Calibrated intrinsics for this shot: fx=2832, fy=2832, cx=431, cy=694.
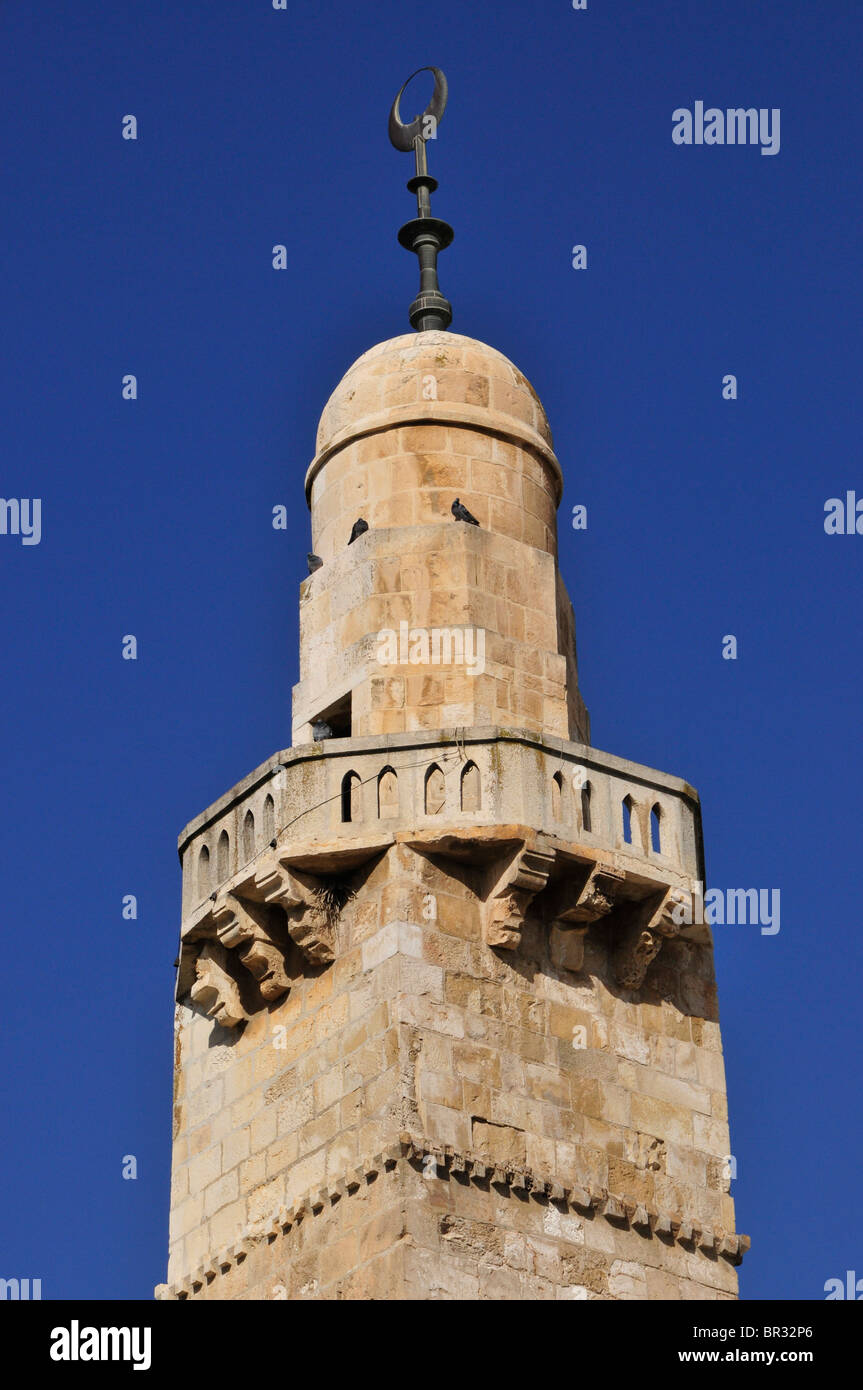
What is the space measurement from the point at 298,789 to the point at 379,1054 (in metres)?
2.41

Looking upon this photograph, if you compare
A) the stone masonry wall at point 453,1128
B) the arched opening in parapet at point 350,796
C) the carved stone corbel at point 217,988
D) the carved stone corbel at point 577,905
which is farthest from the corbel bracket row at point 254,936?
the carved stone corbel at point 577,905

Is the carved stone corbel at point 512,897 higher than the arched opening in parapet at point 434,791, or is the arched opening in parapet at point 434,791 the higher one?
the arched opening in parapet at point 434,791

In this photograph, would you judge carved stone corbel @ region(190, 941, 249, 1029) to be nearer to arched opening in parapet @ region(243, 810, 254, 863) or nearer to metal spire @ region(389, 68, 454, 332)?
arched opening in parapet @ region(243, 810, 254, 863)

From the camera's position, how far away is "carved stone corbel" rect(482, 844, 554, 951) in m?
22.6

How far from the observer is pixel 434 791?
901 inches

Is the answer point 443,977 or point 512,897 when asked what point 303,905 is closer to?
point 443,977

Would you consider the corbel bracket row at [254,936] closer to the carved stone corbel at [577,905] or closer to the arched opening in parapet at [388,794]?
the arched opening in parapet at [388,794]

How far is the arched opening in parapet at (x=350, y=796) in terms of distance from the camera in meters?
22.9

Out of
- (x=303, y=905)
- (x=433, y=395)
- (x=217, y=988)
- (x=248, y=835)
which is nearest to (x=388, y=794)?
(x=303, y=905)

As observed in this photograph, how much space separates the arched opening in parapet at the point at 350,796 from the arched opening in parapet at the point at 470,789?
0.87m

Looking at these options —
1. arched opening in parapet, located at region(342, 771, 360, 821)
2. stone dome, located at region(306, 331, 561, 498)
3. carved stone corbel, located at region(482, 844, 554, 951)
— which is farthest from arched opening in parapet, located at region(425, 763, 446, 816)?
stone dome, located at region(306, 331, 561, 498)

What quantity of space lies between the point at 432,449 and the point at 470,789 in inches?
160

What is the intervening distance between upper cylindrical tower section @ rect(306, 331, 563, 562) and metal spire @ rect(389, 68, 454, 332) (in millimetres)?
734
